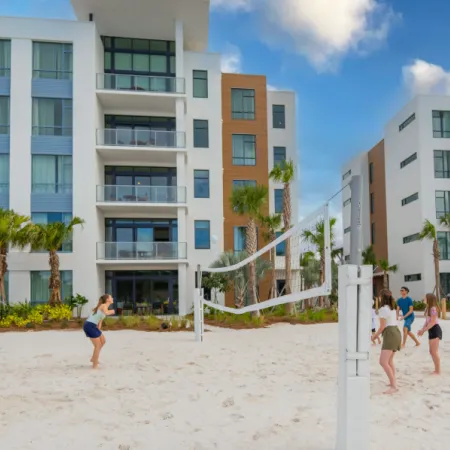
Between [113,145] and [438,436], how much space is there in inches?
1064

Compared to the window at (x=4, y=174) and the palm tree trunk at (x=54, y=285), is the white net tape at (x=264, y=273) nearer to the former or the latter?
the palm tree trunk at (x=54, y=285)

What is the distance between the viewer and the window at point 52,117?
31.1m

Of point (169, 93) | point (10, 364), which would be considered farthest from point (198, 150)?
point (10, 364)

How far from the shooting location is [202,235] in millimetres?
33812

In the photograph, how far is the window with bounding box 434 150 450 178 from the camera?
42750mm

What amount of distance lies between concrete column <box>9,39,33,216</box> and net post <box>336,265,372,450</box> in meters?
27.4

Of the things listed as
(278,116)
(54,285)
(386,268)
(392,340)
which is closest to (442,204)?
(386,268)

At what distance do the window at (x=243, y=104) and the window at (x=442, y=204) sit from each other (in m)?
16.2

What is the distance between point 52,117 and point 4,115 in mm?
2521

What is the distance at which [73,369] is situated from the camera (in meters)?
11.3

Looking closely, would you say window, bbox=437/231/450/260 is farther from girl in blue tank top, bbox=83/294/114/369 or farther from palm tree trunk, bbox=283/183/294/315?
girl in blue tank top, bbox=83/294/114/369

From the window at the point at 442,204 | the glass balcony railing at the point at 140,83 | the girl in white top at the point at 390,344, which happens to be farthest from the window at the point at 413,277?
the girl in white top at the point at 390,344

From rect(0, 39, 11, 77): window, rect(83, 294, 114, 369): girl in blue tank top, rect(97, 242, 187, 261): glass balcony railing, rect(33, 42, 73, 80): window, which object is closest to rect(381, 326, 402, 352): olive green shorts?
rect(83, 294, 114, 369): girl in blue tank top

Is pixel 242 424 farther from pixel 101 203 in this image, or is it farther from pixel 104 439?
pixel 101 203
